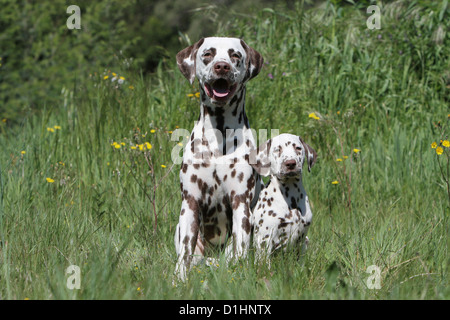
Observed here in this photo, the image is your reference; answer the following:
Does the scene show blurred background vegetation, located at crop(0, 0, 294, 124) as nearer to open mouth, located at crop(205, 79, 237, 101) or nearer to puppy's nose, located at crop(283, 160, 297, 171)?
open mouth, located at crop(205, 79, 237, 101)

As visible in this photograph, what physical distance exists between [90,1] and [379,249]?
46.3ft

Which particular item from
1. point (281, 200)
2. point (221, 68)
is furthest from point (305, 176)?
point (221, 68)

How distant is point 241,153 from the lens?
3.84 meters

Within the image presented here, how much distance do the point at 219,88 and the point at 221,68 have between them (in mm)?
200

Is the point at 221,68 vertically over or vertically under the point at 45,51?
under

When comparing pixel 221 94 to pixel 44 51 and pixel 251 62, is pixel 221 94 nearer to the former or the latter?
pixel 251 62

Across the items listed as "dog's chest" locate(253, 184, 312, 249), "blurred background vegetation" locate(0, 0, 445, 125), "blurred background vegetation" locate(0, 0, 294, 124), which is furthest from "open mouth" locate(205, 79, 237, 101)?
"blurred background vegetation" locate(0, 0, 294, 124)

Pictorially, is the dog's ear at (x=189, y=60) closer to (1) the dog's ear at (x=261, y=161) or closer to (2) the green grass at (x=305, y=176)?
(1) the dog's ear at (x=261, y=161)

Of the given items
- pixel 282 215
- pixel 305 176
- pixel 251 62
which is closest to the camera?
pixel 282 215

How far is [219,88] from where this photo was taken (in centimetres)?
375

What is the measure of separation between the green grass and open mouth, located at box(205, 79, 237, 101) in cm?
112

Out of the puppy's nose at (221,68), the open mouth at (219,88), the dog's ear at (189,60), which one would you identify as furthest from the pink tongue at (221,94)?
the dog's ear at (189,60)

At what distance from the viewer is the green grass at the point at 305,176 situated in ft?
11.2
